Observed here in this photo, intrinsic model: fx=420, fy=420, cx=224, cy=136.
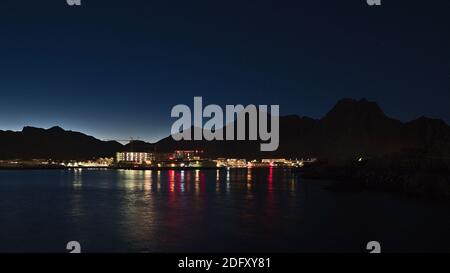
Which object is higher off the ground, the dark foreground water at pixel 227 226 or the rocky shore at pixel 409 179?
the rocky shore at pixel 409 179

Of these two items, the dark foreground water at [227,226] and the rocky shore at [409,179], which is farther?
the rocky shore at [409,179]

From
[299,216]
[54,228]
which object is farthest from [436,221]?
[54,228]

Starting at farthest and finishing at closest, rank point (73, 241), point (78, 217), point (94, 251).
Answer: point (78, 217) < point (73, 241) < point (94, 251)

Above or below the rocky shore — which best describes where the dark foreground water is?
below

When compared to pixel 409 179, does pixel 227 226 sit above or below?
below

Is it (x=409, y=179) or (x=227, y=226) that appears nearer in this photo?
(x=227, y=226)

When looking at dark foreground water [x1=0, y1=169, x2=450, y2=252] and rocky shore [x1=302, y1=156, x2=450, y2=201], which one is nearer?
dark foreground water [x1=0, y1=169, x2=450, y2=252]
